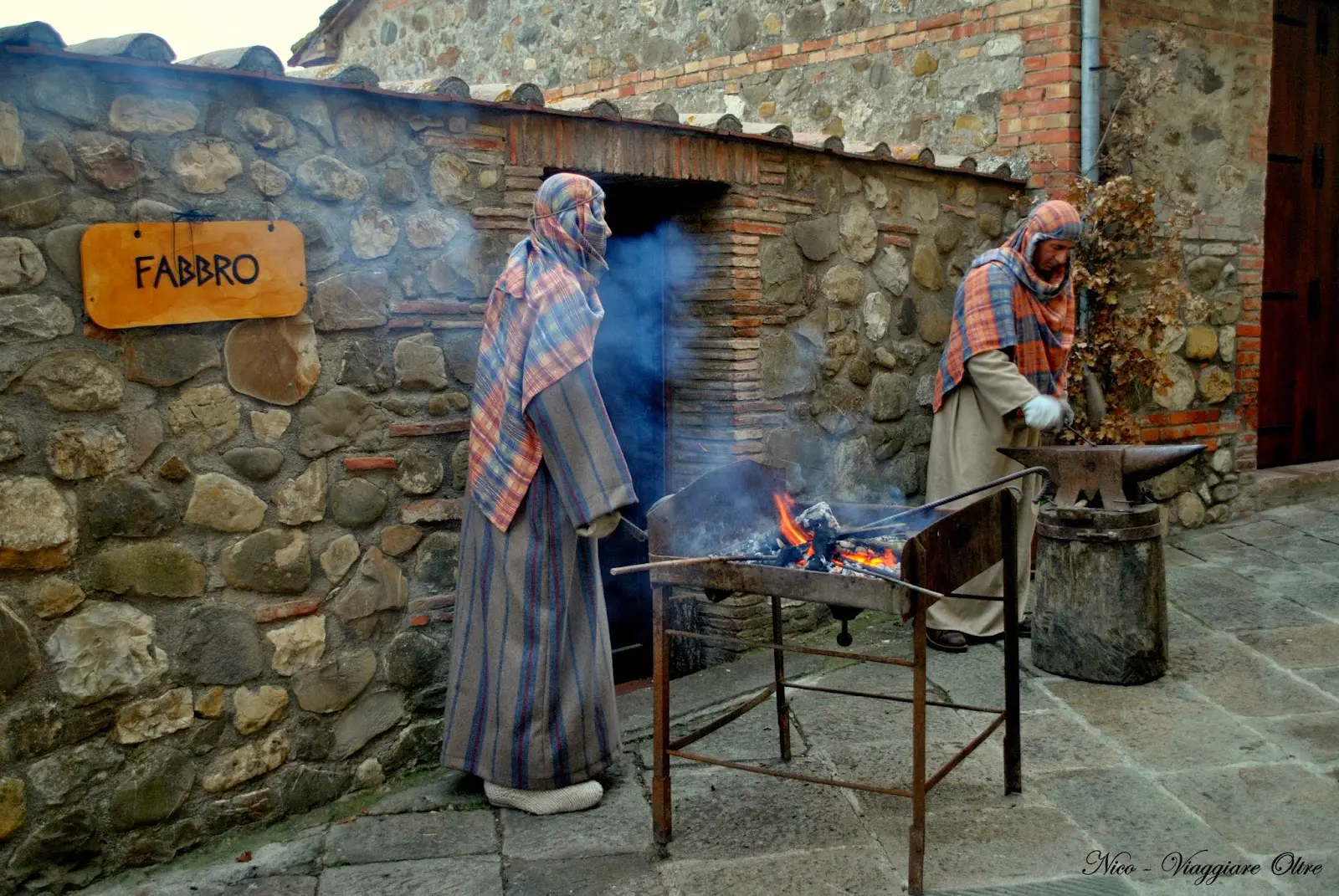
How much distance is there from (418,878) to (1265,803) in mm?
2535

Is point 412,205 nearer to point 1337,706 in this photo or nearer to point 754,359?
point 754,359

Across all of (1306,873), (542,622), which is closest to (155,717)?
(542,622)

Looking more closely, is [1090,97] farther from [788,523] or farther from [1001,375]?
[788,523]

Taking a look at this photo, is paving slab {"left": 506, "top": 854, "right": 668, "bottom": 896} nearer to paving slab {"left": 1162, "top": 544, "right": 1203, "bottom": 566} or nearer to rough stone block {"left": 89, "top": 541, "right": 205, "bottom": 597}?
rough stone block {"left": 89, "top": 541, "right": 205, "bottom": 597}

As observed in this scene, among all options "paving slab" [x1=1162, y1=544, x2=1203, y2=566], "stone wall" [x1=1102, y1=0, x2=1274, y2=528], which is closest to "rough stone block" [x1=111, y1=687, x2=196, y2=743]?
"paving slab" [x1=1162, y1=544, x2=1203, y2=566]

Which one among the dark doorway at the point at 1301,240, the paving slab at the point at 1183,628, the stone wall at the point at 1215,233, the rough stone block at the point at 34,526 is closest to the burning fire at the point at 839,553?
the rough stone block at the point at 34,526

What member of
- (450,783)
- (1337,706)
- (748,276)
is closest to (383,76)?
(748,276)

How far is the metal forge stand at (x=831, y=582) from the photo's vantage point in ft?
9.79

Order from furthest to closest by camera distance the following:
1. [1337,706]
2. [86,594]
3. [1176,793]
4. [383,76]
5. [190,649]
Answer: [383,76] → [1337,706] → [1176,793] → [190,649] → [86,594]

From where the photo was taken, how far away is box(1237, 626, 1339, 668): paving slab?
4695 mm

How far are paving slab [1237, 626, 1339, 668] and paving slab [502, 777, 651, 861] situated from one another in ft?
9.38

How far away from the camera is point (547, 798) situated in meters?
3.55

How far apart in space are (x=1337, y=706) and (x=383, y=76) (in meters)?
9.74

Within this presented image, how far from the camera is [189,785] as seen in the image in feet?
11.0
